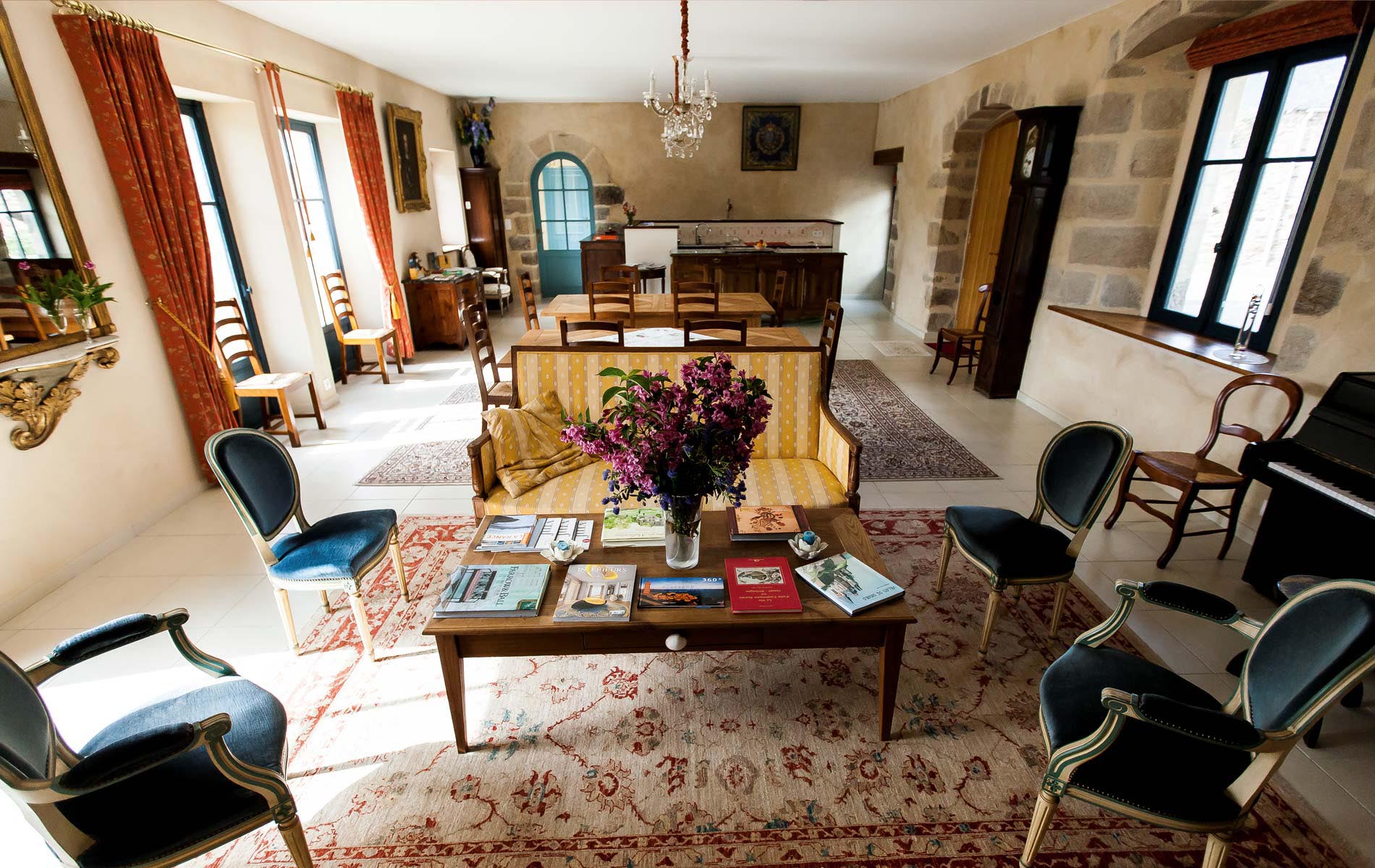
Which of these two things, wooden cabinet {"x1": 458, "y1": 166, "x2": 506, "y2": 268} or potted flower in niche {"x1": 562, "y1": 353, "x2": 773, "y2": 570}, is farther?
wooden cabinet {"x1": 458, "y1": 166, "x2": 506, "y2": 268}

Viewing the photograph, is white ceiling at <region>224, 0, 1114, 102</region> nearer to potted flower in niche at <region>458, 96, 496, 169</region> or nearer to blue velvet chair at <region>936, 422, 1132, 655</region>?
potted flower in niche at <region>458, 96, 496, 169</region>

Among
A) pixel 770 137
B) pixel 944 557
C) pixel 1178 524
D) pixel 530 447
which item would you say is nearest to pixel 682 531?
pixel 530 447

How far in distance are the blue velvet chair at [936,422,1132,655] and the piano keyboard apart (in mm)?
672

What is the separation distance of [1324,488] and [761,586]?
206 centimetres

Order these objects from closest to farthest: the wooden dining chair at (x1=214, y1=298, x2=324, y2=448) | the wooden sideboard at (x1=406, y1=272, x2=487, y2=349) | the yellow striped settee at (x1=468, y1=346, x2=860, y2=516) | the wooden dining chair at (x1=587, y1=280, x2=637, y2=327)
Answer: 1. the yellow striped settee at (x1=468, y1=346, x2=860, y2=516)
2. the wooden dining chair at (x1=214, y1=298, x2=324, y2=448)
3. the wooden dining chair at (x1=587, y1=280, x2=637, y2=327)
4. the wooden sideboard at (x1=406, y1=272, x2=487, y2=349)

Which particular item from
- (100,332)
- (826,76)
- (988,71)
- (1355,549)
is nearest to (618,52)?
(826,76)

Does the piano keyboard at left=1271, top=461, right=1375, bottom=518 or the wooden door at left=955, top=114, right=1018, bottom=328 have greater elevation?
the wooden door at left=955, top=114, right=1018, bottom=328

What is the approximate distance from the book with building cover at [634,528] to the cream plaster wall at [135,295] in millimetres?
2652

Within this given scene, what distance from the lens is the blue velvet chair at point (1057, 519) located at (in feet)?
7.58

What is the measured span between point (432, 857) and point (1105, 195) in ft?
17.3

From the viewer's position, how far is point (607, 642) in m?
1.93

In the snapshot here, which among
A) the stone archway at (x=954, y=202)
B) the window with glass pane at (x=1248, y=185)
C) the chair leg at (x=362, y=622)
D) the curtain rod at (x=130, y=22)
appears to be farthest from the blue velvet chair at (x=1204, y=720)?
the stone archway at (x=954, y=202)

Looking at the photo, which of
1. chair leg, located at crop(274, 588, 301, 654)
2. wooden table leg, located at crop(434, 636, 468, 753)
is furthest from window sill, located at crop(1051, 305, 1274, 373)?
chair leg, located at crop(274, 588, 301, 654)

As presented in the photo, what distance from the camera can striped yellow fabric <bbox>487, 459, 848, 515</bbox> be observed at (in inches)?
110
